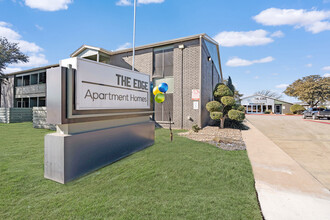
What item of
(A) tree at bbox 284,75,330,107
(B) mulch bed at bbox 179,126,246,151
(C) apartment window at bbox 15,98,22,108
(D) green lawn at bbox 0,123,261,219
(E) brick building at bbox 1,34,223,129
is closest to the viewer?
(D) green lawn at bbox 0,123,261,219

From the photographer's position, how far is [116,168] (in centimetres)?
359

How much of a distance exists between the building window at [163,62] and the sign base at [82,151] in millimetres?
7618

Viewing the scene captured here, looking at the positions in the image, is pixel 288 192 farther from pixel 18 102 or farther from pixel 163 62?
pixel 18 102

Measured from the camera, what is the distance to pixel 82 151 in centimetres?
321

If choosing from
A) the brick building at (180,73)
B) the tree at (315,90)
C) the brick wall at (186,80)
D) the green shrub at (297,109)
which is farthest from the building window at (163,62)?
the tree at (315,90)

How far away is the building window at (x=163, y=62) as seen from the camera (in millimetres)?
11188

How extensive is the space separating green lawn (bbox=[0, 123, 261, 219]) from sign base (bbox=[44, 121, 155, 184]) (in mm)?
180

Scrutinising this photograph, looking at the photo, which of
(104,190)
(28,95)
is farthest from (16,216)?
(28,95)

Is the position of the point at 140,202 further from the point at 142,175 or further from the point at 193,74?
the point at 193,74

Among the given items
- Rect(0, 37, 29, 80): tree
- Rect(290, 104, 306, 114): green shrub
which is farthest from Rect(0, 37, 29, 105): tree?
Rect(290, 104, 306, 114): green shrub

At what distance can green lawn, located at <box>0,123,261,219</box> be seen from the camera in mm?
2127

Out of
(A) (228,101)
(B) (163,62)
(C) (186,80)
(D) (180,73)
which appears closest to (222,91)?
(A) (228,101)

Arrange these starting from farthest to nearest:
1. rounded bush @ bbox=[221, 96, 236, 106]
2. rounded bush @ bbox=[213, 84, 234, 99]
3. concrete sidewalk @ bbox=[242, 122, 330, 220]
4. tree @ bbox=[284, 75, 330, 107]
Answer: tree @ bbox=[284, 75, 330, 107] < rounded bush @ bbox=[213, 84, 234, 99] < rounded bush @ bbox=[221, 96, 236, 106] < concrete sidewalk @ bbox=[242, 122, 330, 220]

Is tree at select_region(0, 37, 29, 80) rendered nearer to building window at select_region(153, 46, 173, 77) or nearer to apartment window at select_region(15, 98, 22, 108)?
apartment window at select_region(15, 98, 22, 108)
